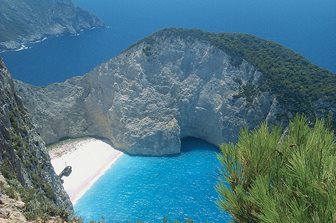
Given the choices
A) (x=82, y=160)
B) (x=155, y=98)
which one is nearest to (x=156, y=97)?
(x=155, y=98)

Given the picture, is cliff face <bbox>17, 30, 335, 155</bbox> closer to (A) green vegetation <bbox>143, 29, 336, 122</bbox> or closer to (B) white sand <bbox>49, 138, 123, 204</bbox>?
(A) green vegetation <bbox>143, 29, 336, 122</bbox>

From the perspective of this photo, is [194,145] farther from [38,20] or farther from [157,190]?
[38,20]

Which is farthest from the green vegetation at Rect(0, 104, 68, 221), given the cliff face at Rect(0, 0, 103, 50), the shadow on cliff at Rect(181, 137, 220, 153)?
the cliff face at Rect(0, 0, 103, 50)

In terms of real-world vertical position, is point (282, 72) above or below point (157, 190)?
above

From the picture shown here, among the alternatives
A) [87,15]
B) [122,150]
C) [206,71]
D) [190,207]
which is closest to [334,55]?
[206,71]

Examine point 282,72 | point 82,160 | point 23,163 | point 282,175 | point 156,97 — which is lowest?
point 82,160
